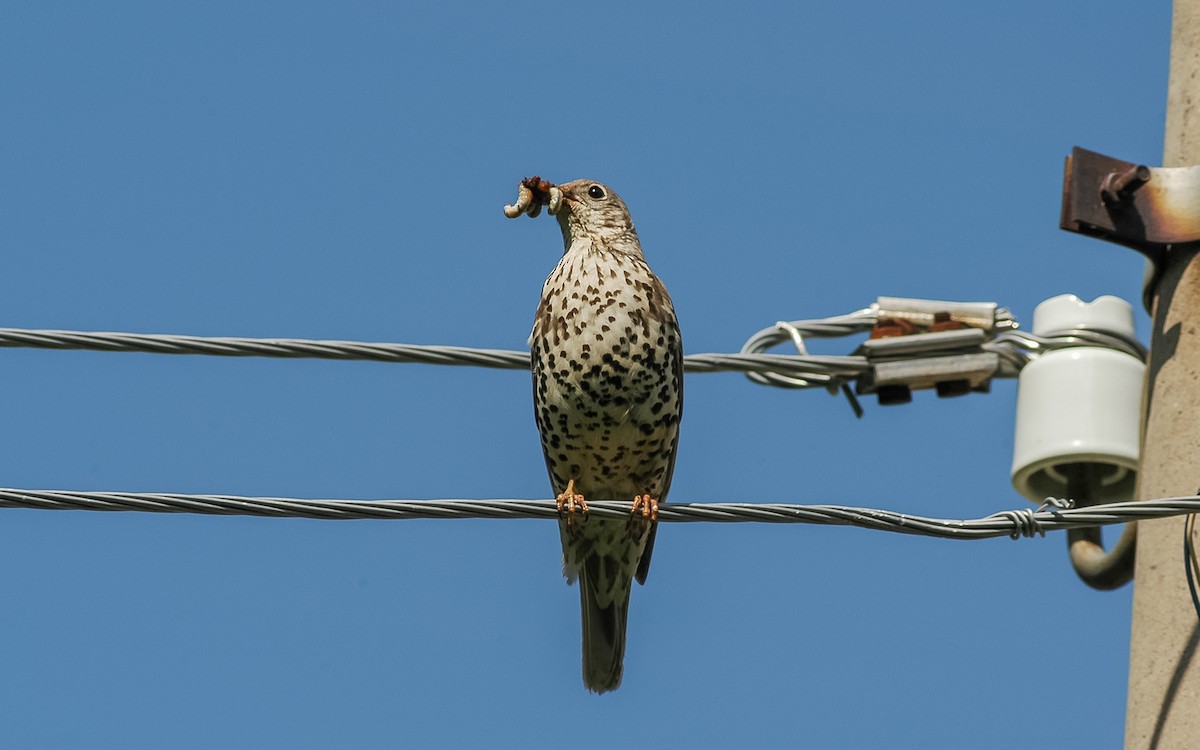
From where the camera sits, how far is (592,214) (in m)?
8.45

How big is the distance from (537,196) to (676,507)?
9.09 feet

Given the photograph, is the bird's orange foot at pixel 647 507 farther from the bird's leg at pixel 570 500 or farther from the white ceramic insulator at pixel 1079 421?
the white ceramic insulator at pixel 1079 421

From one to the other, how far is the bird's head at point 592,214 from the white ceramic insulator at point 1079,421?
181 cm

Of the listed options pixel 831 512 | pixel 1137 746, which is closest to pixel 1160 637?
pixel 1137 746

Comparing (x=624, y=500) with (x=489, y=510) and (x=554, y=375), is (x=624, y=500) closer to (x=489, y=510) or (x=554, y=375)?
(x=554, y=375)

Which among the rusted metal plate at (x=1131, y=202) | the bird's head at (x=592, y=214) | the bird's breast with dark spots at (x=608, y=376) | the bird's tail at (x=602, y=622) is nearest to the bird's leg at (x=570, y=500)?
the bird's breast with dark spots at (x=608, y=376)

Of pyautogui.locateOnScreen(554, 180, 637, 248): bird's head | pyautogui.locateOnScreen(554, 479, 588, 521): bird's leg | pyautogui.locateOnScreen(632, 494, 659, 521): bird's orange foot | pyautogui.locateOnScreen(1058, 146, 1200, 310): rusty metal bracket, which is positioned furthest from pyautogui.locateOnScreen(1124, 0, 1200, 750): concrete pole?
pyautogui.locateOnScreen(554, 180, 637, 248): bird's head

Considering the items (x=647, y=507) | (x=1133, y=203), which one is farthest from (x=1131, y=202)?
(x=647, y=507)

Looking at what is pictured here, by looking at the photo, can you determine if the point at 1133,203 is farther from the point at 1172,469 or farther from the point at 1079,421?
the point at 1079,421

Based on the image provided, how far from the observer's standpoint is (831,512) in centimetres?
580

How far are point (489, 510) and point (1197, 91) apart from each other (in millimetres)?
2520

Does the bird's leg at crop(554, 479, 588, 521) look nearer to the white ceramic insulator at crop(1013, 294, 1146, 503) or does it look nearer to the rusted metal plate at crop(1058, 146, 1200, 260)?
the white ceramic insulator at crop(1013, 294, 1146, 503)

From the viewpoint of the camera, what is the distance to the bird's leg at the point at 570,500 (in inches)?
251

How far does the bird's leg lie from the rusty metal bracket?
190 cm
